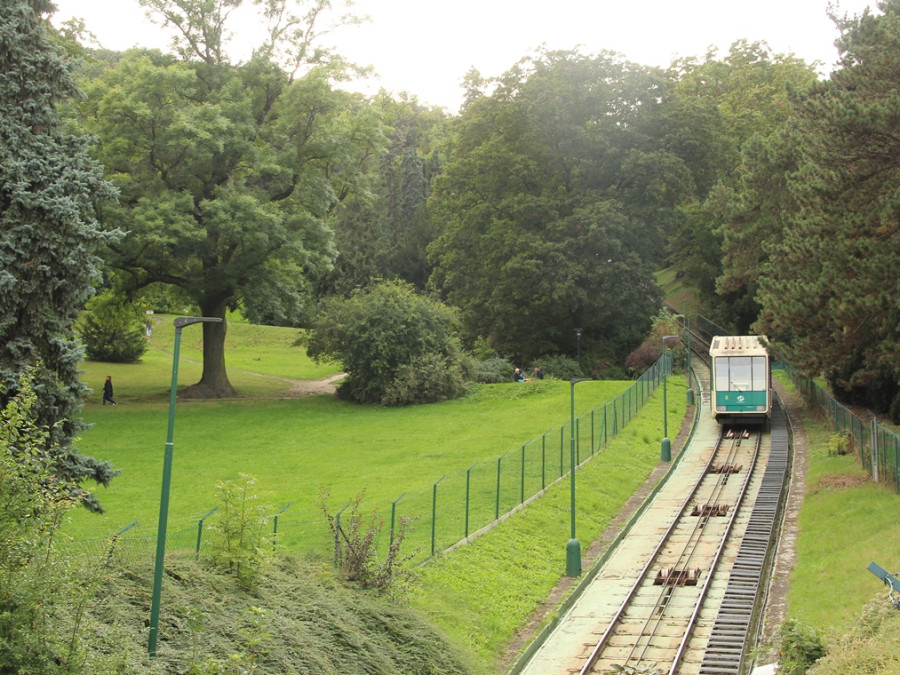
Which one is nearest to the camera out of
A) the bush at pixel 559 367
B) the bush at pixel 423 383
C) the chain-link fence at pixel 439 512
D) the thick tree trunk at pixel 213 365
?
the chain-link fence at pixel 439 512

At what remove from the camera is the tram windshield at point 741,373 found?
42.1 metres

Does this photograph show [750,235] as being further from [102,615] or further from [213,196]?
[102,615]

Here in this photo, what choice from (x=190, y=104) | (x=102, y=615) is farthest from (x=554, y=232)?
(x=102, y=615)

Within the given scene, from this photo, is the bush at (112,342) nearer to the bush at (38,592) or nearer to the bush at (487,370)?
the bush at (487,370)

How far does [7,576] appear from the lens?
11.0m

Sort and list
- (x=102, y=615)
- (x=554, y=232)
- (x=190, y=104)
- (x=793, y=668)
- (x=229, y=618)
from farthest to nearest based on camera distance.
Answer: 1. (x=554, y=232)
2. (x=190, y=104)
3. (x=793, y=668)
4. (x=229, y=618)
5. (x=102, y=615)

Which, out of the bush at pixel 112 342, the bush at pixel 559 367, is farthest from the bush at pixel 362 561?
the bush at pixel 112 342

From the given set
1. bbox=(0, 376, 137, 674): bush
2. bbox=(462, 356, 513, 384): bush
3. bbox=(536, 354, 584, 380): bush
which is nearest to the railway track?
bbox=(0, 376, 137, 674): bush

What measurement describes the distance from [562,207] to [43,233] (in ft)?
156

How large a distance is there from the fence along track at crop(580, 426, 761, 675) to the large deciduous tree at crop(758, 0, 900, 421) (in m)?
6.78

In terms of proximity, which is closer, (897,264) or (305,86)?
(897,264)

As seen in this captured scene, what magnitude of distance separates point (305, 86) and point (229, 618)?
37.8 m

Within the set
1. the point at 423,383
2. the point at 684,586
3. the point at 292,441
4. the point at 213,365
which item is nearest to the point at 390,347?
the point at 423,383

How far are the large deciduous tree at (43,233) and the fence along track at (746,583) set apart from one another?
13.6 m
